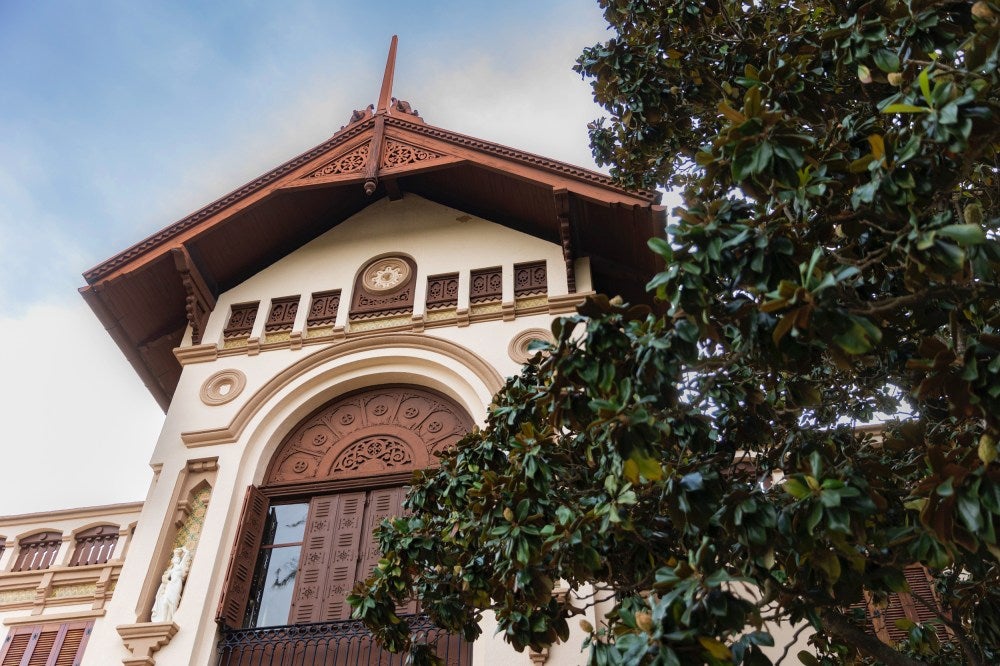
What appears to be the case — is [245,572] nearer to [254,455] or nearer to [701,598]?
[254,455]

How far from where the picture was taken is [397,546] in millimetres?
6484

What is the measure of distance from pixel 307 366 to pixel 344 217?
302 cm

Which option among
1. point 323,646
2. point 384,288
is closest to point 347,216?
point 384,288

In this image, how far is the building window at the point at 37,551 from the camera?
34.7 ft

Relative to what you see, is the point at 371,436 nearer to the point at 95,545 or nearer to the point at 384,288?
the point at 384,288

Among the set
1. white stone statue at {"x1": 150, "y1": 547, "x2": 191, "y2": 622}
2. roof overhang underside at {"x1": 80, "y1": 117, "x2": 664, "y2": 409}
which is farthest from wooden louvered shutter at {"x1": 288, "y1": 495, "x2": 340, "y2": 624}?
roof overhang underside at {"x1": 80, "y1": 117, "x2": 664, "y2": 409}

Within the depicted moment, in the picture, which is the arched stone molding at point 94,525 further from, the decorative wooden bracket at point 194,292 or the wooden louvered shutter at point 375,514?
the wooden louvered shutter at point 375,514

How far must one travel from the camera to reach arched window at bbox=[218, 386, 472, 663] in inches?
353

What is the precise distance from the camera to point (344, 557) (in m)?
9.21

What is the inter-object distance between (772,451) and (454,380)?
5239mm

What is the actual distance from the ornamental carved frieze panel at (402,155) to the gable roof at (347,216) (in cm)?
2

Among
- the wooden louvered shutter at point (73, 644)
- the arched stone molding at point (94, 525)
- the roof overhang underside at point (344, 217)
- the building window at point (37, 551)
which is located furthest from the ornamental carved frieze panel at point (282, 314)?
the wooden louvered shutter at point (73, 644)

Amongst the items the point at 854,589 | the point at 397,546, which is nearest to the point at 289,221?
the point at 397,546

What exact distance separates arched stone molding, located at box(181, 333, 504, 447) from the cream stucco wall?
15 mm
